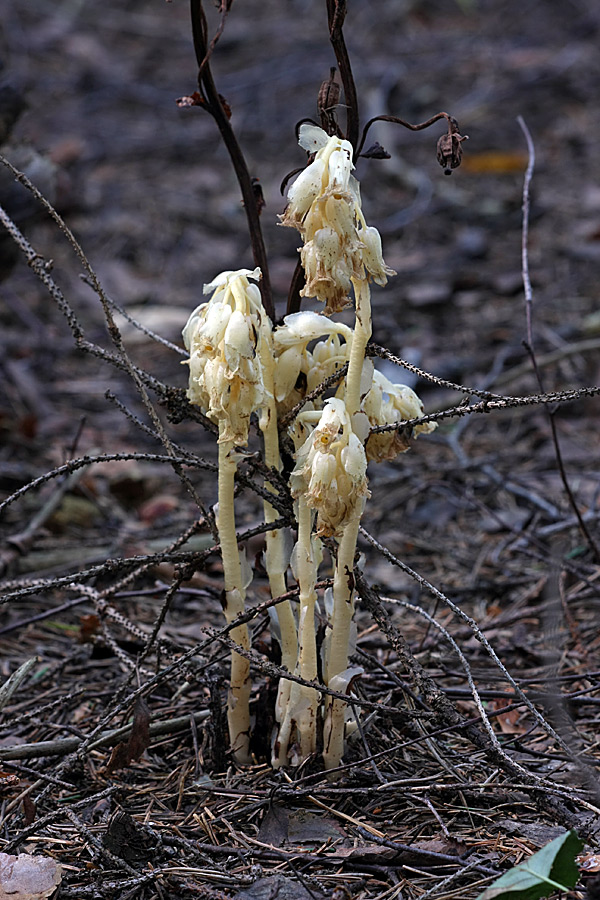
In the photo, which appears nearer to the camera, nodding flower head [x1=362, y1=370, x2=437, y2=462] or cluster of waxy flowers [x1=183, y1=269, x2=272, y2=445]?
cluster of waxy flowers [x1=183, y1=269, x2=272, y2=445]

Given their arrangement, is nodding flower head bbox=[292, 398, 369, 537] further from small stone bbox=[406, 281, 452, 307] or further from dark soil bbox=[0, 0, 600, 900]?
small stone bbox=[406, 281, 452, 307]

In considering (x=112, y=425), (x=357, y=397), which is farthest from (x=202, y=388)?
(x=112, y=425)

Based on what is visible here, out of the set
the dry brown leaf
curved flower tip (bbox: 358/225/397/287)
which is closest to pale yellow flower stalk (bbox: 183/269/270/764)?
curved flower tip (bbox: 358/225/397/287)

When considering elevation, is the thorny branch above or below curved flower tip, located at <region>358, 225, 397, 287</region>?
above

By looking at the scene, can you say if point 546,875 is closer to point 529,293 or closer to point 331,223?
point 331,223

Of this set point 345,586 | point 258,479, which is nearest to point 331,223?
point 345,586

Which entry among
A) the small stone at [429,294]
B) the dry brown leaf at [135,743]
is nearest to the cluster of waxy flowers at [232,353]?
the dry brown leaf at [135,743]

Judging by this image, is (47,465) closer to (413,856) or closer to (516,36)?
(413,856)
